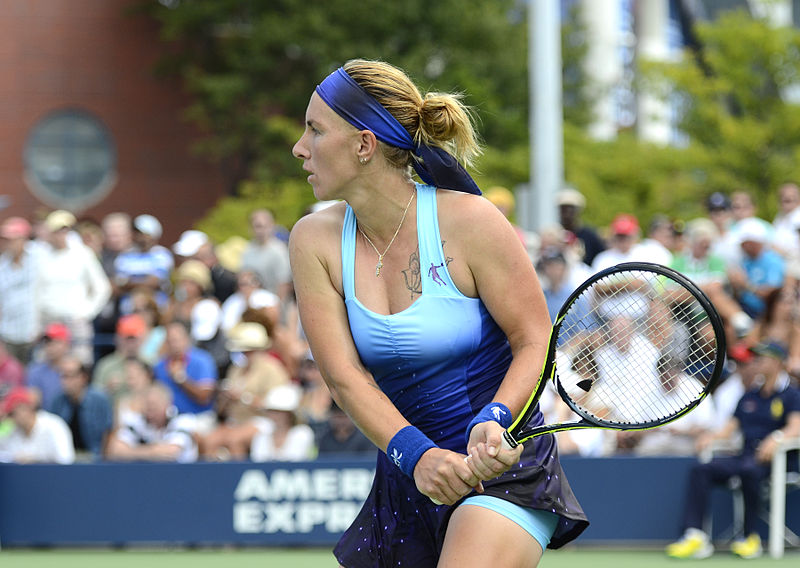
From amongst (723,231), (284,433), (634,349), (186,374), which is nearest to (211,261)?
(186,374)

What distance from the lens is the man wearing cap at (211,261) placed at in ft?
38.2

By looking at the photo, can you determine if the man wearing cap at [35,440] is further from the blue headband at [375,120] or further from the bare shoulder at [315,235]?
the blue headband at [375,120]

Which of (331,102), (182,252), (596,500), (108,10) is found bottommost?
(596,500)

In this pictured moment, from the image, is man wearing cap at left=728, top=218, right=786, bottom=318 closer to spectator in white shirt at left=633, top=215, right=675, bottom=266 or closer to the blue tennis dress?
spectator in white shirt at left=633, top=215, right=675, bottom=266

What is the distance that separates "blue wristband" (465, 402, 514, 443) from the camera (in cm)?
322

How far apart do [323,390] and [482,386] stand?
6711 millimetres

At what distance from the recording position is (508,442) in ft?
10.4

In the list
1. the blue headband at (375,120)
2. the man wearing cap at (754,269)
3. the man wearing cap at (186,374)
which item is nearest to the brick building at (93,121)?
the man wearing cap at (186,374)

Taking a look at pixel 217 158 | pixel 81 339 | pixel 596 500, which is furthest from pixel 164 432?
pixel 217 158

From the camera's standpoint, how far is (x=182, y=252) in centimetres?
1201

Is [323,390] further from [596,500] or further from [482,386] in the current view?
[482,386]

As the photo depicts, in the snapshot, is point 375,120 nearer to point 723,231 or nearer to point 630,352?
point 630,352

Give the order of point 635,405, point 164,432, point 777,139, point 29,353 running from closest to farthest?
1. point 635,405
2. point 164,432
3. point 29,353
4. point 777,139

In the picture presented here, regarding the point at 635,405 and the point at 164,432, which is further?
the point at 164,432
